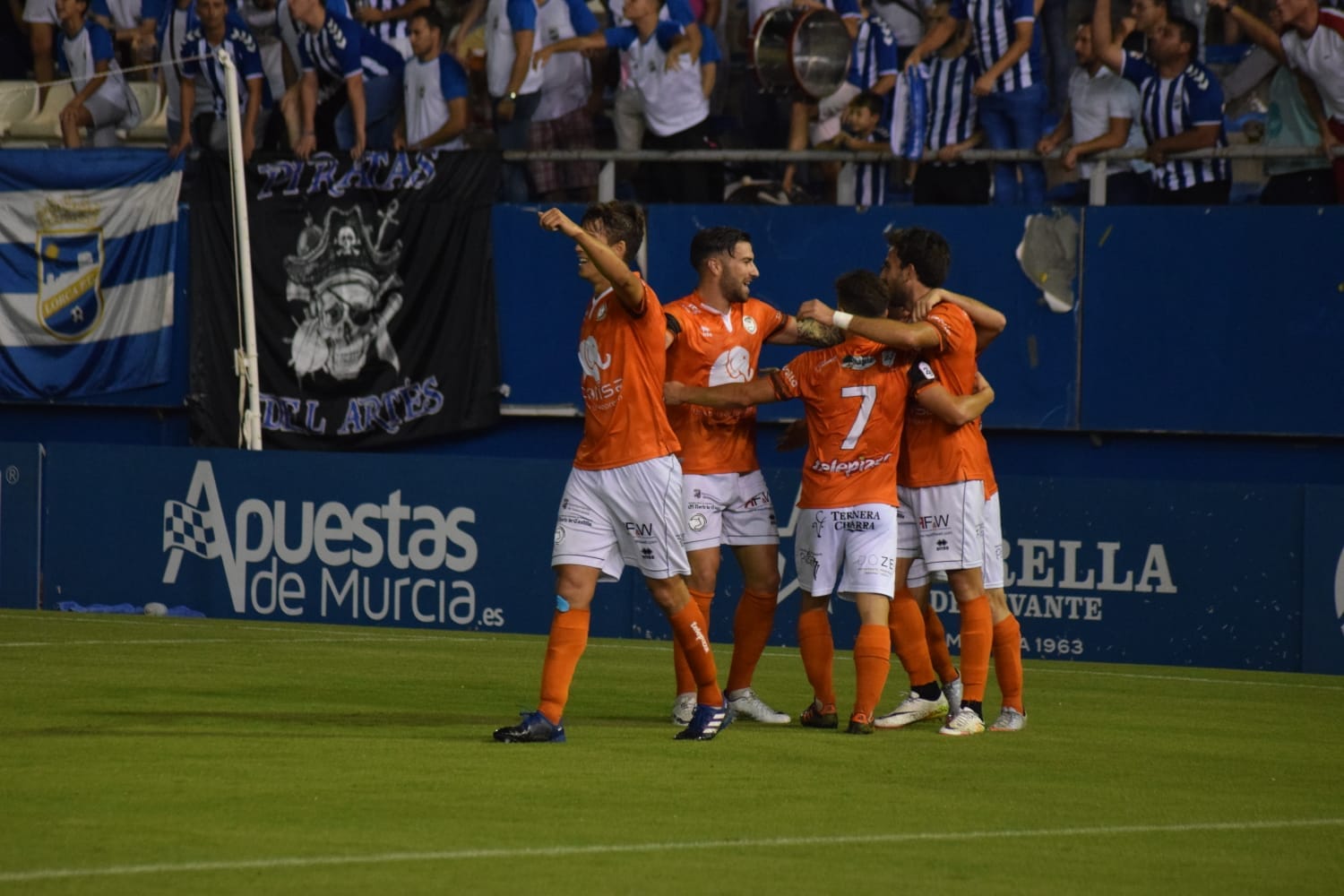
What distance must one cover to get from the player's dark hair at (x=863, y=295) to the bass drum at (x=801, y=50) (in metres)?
6.99

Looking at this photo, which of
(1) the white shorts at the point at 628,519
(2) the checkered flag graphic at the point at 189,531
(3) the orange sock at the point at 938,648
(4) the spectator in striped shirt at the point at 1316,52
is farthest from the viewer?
(2) the checkered flag graphic at the point at 189,531

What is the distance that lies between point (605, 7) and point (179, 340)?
5.34 meters

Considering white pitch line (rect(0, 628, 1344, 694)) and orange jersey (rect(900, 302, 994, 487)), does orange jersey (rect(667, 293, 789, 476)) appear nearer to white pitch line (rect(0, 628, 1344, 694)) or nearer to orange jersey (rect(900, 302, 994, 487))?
orange jersey (rect(900, 302, 994, 487))

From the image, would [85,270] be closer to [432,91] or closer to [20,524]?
[20,524]

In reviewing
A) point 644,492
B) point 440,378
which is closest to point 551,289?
point 440,378

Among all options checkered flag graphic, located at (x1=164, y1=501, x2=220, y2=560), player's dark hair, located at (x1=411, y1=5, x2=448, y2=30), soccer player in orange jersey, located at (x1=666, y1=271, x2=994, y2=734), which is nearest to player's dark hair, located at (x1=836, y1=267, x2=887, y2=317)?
soccer player in orange jersey, located at (x1=666, y1=271, x2=994, y2=734)

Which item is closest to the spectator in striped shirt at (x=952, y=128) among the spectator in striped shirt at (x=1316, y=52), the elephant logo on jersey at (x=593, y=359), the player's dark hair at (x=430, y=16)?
the spectator in striped shirt at (x=1316, y=52)

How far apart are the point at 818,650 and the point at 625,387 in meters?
1.68

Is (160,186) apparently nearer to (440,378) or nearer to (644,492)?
(440,378)

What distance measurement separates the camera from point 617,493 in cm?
835

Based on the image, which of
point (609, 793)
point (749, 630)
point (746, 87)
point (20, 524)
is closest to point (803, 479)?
point (749, 630)

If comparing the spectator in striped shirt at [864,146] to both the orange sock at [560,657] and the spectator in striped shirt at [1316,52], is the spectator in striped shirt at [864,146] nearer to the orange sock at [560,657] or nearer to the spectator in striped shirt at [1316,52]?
the spectator in striped shirt at [1316,52]

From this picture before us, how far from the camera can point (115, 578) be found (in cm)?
1627

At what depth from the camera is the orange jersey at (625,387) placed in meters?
8.38
